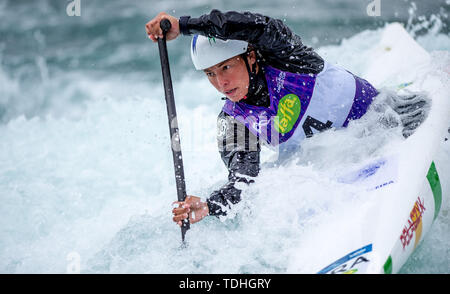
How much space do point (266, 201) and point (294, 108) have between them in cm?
59

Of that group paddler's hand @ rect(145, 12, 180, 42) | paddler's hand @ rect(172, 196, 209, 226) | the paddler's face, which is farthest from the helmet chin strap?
paddler's hand @ rect(172, 196, 209, 226)

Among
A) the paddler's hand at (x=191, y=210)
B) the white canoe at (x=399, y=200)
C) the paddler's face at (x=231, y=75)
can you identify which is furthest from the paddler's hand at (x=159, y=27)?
the white canoe at (x=399, y=200)

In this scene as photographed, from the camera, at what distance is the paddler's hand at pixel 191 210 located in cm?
217

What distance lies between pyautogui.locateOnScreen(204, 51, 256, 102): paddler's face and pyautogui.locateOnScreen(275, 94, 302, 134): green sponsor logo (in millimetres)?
260

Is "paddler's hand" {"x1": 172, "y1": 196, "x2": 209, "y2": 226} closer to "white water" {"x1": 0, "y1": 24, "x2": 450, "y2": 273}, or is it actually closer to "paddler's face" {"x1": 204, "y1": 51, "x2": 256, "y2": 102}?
"white water" {"x1": 0, "y1": 24, "x2": 450, "y2": 273}

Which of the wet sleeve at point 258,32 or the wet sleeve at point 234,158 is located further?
the wet sleeve at point 234,158

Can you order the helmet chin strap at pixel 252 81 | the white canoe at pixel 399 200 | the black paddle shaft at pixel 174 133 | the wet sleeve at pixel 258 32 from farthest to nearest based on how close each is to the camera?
the helmet chin strap at pixel 252 81
the black paddle shaft at pixel 174 133
the wet sleeve at pixel 258 32
the white canoe at pixel 399 200

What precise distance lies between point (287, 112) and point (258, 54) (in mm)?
373

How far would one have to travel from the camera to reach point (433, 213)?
7.60 ft

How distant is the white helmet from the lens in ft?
7.61

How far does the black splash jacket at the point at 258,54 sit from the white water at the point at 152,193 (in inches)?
5.0

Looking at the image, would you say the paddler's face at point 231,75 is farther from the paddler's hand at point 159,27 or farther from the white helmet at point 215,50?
the paddler's hand at point 159,27

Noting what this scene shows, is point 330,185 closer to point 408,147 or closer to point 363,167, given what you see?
point 363,167
